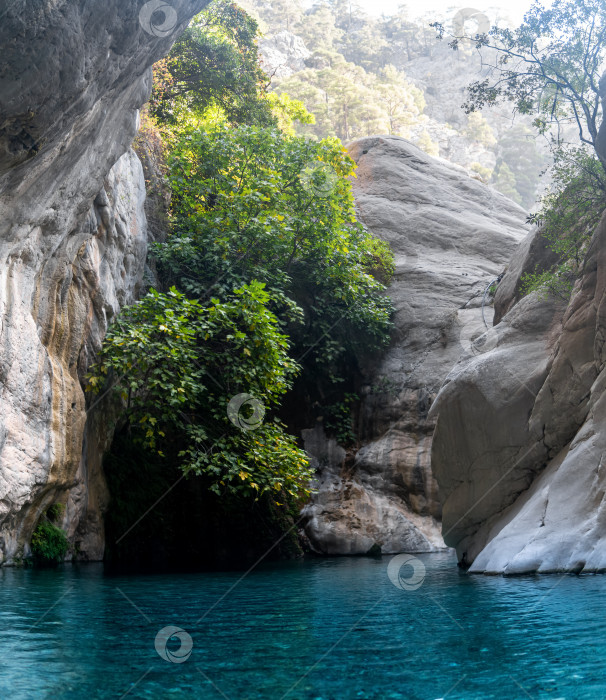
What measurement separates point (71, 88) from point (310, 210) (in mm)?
10691

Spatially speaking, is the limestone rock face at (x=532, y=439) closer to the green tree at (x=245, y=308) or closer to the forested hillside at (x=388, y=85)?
the green tree at (x=245, y=308)

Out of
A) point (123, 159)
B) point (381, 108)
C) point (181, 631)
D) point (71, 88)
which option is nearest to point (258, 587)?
point (181, 631)

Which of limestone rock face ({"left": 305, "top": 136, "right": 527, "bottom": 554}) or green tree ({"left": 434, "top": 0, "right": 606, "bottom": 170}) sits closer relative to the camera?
green tree ({"left": 434, "top": 0, "right": 606, "bottom": 170})

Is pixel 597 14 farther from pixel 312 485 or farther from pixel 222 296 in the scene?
pixel 312 485

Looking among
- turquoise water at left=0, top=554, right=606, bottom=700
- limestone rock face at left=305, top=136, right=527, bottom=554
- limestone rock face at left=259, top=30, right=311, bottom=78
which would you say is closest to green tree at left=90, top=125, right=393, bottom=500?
limestone rock face at left=305, top=136, right=527, bottom=554

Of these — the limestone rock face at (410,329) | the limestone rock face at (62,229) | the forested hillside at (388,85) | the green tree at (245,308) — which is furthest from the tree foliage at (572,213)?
the forested hillside at (388,85)

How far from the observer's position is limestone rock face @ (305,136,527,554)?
1534 cm

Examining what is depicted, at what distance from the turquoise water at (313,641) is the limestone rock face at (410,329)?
651 centimetres

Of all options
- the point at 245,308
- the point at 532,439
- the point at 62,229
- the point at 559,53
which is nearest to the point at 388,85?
the point at 559,53

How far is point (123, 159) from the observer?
13391 mm

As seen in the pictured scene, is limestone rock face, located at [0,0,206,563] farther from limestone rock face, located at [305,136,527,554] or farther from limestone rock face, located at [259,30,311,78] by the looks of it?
limestone rock face, located at [259,30,311,78]

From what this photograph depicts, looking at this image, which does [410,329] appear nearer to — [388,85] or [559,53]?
[559,53]

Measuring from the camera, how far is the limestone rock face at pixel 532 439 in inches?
309

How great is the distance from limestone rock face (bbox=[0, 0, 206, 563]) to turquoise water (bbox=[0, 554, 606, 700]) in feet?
8.03
